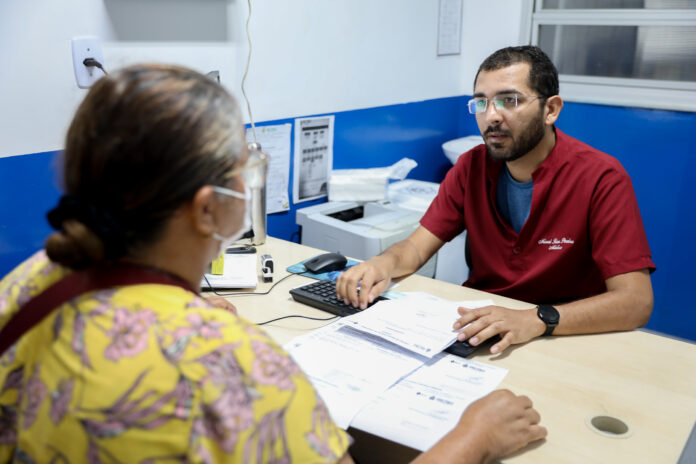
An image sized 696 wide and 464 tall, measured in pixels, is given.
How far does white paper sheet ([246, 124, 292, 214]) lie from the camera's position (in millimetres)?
2104

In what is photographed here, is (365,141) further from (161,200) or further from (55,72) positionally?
(161,200)

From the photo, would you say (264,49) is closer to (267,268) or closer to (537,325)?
(267,268)

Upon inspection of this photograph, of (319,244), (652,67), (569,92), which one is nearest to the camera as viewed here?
(319,244)

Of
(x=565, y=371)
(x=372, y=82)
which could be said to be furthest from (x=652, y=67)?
(x=565, y=371)

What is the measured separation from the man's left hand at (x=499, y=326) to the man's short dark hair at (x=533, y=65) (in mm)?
719

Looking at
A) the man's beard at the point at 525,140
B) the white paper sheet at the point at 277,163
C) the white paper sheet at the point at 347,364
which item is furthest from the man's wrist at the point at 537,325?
the white paper sheet at the point at 277,163

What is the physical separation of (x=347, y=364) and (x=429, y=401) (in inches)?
7.2

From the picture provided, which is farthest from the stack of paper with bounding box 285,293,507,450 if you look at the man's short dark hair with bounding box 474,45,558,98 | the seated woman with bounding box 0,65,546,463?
the man's short dark hair with bounding box 474,45,558,98

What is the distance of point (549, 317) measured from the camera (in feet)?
4.26

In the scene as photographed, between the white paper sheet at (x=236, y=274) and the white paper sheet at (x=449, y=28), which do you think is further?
the white paper sheet at (x=449, y=28)

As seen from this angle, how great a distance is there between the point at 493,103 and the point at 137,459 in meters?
1.41

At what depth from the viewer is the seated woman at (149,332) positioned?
0.60 metres

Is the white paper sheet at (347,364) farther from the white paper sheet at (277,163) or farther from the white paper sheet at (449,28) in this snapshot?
the white paper sheet at (449,28)

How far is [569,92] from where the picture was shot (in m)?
2.99
